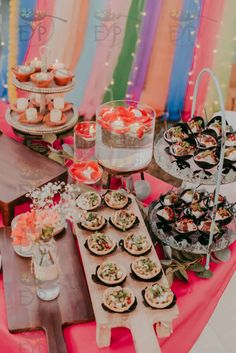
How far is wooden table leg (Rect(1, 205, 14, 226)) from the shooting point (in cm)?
212

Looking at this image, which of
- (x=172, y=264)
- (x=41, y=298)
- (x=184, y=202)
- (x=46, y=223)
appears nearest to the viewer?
(x=46, y=223)

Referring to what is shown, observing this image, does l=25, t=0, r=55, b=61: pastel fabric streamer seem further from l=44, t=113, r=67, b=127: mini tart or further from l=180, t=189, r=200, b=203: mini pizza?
l=180, t=189, r=200, b=203: mini pizza

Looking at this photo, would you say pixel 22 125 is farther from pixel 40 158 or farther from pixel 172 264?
pixel 172 264

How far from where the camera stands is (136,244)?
1884 mm

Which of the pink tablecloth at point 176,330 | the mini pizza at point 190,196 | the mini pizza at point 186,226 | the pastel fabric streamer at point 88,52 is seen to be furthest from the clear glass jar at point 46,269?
the pastel fabric streamer at point 88,52

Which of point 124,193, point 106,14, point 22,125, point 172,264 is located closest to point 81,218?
point 124,193

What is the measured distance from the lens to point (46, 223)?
1690mm

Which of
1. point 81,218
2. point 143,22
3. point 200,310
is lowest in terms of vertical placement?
point 200,310

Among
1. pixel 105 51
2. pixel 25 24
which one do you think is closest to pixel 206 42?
pixel 105 51

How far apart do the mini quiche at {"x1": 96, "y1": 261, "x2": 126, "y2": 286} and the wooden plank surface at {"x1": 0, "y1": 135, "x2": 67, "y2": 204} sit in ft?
1.80

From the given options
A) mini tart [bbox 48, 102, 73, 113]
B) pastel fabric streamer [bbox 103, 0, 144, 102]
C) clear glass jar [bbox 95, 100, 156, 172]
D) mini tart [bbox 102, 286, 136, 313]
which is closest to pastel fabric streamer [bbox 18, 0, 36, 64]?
pastel fabric streamer [bbox 103, 0, 144, 102]

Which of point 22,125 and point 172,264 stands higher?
point 22,125

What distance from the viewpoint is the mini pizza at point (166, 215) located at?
6.68 ft

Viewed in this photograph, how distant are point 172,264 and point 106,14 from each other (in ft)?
7.75
